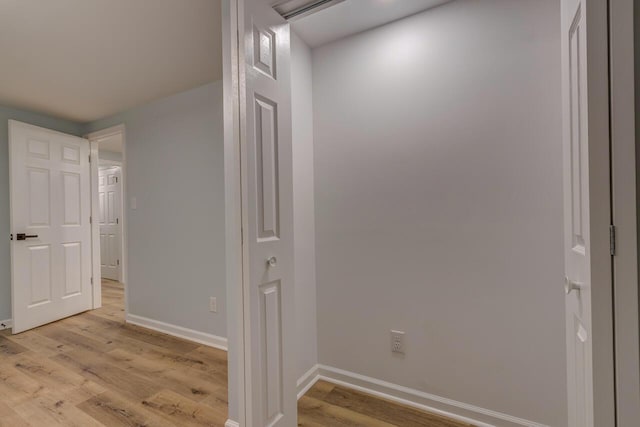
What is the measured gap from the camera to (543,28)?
132cm

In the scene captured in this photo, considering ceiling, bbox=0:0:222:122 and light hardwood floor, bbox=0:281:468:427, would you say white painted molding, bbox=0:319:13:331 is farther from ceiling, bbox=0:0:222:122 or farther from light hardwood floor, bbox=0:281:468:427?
ceiling, bbox=0:0:222:122

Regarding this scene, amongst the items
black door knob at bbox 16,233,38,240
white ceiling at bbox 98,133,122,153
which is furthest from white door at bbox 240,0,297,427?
white ceiling at bbox 98,133,122,153

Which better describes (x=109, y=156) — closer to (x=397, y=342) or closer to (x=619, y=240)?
(x=397, y=342)

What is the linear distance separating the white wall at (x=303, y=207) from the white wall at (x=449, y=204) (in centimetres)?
7

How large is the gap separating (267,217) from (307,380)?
47.8 inches

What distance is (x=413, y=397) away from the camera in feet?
5.36

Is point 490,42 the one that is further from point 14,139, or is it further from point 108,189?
point 108,189

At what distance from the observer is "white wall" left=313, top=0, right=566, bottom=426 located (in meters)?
1.35

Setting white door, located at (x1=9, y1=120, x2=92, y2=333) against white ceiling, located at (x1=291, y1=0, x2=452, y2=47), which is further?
white door, located at (x1=9, y1=120, x2=92, y2=333)

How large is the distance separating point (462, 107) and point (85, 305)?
4.36 meters

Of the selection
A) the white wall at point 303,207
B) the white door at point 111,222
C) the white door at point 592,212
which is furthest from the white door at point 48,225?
the white door at point 592,212

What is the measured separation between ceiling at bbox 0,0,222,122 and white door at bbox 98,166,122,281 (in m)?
2.37

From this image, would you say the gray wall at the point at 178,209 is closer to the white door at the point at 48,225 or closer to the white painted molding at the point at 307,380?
the white door at the point at 48,225

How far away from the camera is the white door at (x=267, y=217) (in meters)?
1.13
